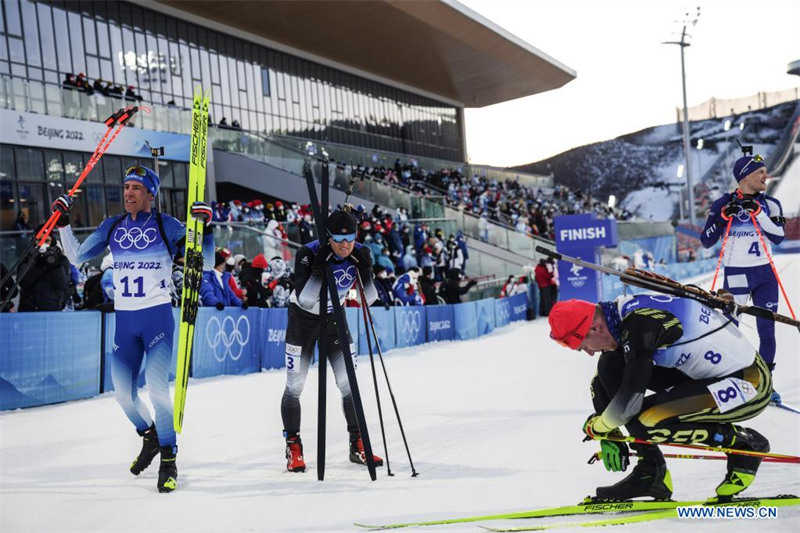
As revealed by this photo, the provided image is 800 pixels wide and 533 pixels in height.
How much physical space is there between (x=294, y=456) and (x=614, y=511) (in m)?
2.27

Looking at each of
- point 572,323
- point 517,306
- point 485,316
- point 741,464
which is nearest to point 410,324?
point 485,316

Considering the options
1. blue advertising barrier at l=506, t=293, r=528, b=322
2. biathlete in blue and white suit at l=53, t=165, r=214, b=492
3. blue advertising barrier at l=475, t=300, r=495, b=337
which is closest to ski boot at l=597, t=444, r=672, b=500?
biathlete in blue and white suit at l=53, t=165, r=214, b=492

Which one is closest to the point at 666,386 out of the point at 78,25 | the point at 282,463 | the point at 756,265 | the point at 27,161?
the point at 282,463

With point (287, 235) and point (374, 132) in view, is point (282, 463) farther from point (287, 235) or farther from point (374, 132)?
point (374, 132)

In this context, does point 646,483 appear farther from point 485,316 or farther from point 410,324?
point 485,316

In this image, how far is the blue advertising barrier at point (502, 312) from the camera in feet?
59.2

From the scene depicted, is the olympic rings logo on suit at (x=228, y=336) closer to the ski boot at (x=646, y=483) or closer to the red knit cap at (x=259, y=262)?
the red knit cap at (x=259, y=262)

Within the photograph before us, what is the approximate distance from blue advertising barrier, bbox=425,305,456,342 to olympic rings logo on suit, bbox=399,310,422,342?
1.39 ft

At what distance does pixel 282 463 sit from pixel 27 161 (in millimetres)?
16686

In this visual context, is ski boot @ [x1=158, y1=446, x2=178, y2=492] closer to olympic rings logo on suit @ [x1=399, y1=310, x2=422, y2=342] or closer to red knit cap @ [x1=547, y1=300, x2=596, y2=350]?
red knit cap @ [x1=547, y1=300, x2=596, y2=350]

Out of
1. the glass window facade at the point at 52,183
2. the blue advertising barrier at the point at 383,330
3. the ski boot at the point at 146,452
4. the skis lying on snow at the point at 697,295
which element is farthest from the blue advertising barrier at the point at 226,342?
the glass window facade at the point at 52,183

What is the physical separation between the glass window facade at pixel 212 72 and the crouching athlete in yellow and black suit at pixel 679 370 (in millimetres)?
24953

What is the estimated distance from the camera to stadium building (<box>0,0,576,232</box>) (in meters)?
19.4

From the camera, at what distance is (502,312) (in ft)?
60.8
